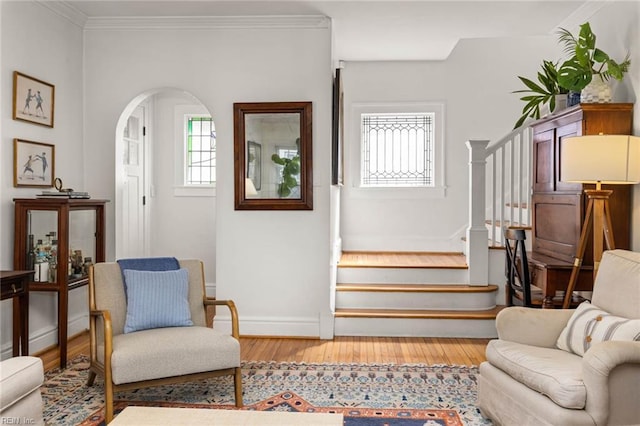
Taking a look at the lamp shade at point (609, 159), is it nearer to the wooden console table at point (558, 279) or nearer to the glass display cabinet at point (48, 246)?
the wooden console table at point (558, 279)

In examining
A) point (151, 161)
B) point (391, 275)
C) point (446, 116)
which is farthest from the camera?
point (446, 116)

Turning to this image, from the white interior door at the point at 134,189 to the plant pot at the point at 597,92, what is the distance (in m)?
4.24

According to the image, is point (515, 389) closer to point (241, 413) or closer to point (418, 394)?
point (418, 394)

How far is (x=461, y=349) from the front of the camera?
173 inches

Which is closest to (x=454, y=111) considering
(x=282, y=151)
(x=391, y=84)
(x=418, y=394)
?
(x=391, y=84)

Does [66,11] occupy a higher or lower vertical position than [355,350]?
higher

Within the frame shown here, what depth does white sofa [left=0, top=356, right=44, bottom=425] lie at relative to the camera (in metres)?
2.31

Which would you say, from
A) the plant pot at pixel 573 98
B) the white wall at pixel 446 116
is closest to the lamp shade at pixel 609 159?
the plant pot at pixel 573 98

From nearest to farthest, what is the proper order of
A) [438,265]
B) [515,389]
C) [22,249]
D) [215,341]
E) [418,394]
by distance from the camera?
[515,389]
[215,341]
[418,394]
[22,249]
[438,265]

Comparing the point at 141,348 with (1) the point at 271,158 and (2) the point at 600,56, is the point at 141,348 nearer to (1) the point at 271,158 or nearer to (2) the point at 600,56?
(1) the point at 271,158

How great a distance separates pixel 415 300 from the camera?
5.01m

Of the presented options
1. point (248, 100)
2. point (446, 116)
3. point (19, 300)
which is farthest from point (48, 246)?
point (446, 116)

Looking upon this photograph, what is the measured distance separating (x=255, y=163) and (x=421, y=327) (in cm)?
202

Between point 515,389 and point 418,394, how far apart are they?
843mm
